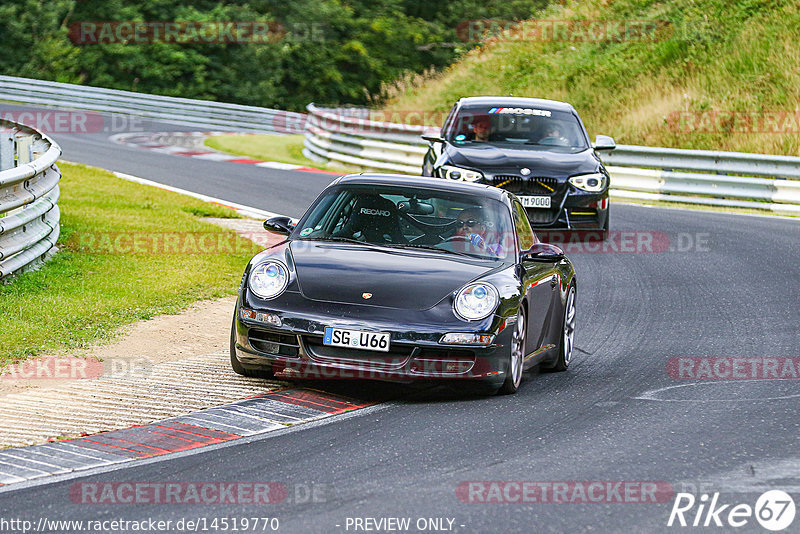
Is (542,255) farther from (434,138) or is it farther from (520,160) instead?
(434,138)

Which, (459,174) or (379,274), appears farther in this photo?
(459,174)

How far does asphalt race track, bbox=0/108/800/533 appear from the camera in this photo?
523cm

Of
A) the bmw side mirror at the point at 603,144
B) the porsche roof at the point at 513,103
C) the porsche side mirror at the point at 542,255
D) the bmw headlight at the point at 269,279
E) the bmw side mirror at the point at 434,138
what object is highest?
the porsche roof at the point at 513,103

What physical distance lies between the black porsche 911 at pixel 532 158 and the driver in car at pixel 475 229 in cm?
592

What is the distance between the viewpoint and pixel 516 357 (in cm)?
778

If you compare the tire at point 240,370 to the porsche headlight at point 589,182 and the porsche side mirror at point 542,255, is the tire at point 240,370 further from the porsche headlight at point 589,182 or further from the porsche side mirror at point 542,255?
the porsche headlight at point 589,182

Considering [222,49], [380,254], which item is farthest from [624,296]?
[222,49]

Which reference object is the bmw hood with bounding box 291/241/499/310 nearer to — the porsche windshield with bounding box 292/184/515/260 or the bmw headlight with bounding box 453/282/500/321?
the bmw headlight with bounding box 453/282/500/321

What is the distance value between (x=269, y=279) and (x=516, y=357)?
1.63 m

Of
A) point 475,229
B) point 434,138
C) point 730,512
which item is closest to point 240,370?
point 475,229

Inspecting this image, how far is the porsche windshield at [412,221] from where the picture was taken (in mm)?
8344

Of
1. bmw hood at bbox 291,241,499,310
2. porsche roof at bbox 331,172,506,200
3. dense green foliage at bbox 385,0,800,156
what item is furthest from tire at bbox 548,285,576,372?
dense green foliage at bbox 385,0,800,156

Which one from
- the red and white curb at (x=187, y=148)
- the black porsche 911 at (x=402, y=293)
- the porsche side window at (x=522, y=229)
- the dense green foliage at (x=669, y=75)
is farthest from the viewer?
the dense green foliage at (x=669, y=75)

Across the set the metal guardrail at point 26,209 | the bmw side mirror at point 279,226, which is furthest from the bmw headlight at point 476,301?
the metal guardrail at point 26,209
